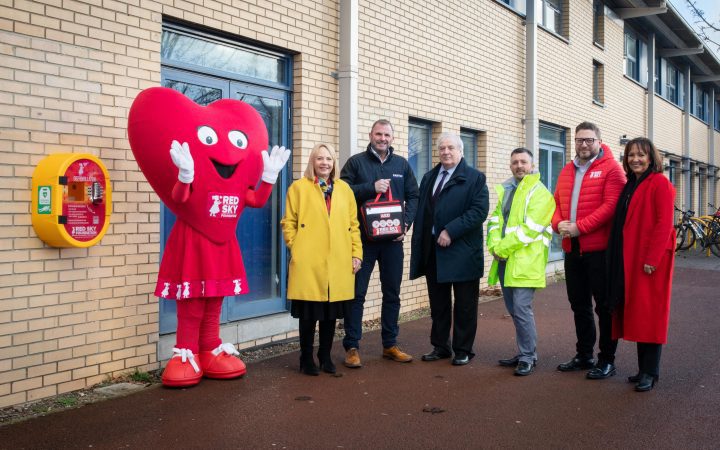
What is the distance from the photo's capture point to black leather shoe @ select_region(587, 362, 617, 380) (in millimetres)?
6043

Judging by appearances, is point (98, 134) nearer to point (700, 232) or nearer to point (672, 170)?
point (700, 232)

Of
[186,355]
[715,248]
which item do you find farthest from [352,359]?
[715,248]

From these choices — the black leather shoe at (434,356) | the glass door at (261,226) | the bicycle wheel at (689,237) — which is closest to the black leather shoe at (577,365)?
the black leather shoe at (434,356)

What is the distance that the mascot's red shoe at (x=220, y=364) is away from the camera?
227 inches

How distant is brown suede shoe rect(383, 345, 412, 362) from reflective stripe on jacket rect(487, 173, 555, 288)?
111cm

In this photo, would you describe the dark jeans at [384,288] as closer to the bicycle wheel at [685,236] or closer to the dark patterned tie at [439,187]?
Answer: the dark patterned tie at [439,187]

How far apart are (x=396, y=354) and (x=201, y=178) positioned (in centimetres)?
245

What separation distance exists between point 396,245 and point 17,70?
3.27 metres

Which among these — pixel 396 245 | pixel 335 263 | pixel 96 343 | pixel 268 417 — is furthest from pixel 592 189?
pixel 96 343

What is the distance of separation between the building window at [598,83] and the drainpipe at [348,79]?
34.0ft

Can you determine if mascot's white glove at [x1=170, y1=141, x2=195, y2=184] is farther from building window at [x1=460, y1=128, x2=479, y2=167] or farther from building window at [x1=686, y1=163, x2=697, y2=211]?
building window at [x1=686, y1=163, x2=697, y2=211]

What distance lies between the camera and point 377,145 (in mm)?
6508

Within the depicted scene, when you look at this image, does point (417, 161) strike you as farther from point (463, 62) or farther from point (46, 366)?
point (46, 366)

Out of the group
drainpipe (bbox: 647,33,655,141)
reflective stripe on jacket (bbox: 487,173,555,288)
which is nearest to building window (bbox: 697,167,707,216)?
drainpipe (bbox: 647,33,655,141)
